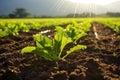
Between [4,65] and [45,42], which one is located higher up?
[45,42]

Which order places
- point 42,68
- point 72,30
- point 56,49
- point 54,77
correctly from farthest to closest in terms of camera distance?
1. point 72,30
2. point 56,49
3. point 42,68
4. point 54,77

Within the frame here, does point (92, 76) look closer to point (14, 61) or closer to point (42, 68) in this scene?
point (42, 68)

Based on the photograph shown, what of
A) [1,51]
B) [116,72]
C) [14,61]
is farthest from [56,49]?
[1,51]

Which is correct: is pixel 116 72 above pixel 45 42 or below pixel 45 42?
below

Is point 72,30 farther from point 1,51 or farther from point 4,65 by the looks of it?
point 4,65

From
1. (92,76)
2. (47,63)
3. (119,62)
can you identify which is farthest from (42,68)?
(119,62)

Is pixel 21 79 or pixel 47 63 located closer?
pixel 21 79

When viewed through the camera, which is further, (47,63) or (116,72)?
(47,63)

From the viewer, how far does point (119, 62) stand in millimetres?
4230

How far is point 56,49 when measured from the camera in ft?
13.4

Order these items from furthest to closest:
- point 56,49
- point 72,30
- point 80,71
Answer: point 72,30, point 56,49, point 80,71

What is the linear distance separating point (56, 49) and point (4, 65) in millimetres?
838

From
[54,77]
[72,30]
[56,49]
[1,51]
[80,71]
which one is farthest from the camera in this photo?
[72,30]

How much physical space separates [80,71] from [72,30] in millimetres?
2987
